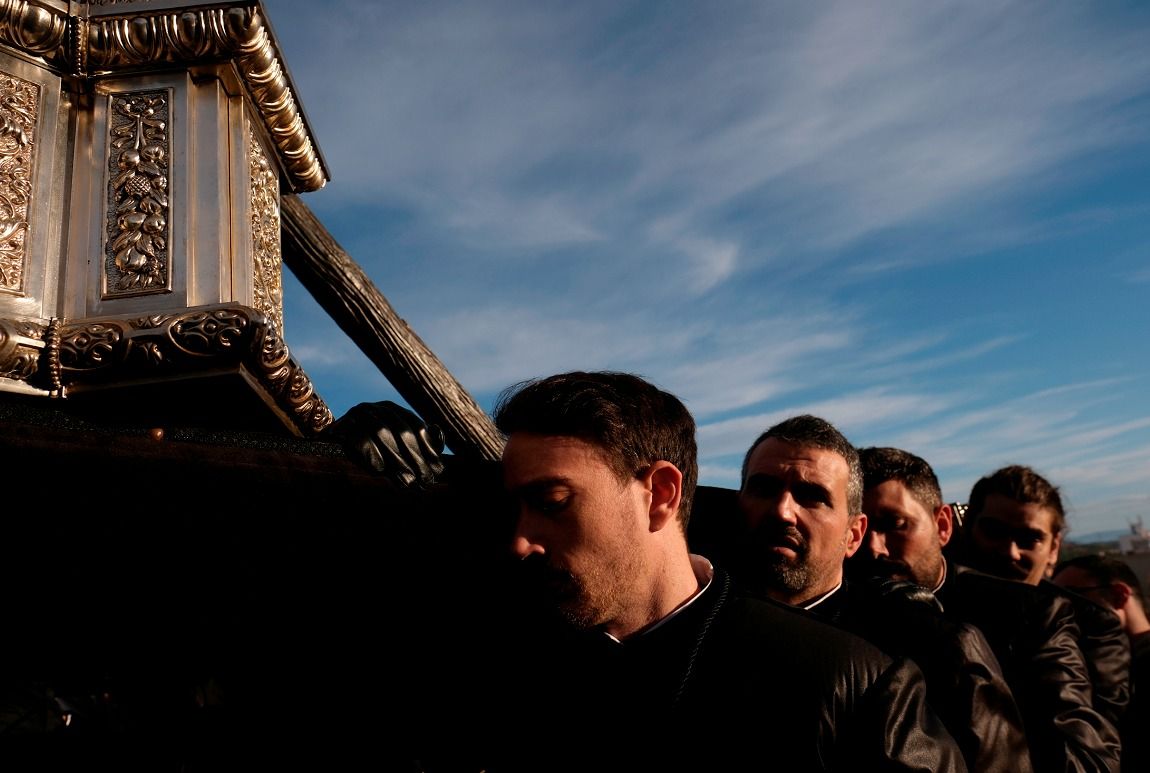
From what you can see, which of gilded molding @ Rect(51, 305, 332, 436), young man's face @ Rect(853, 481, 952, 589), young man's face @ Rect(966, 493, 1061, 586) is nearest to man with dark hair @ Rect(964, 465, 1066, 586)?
young man's face @ Rect(966, 493, 1061, 586)

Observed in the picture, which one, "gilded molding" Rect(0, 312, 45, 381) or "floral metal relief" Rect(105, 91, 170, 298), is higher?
"floral metal relief" Rect(105, 91, 170, 298)

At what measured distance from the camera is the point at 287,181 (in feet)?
8.38

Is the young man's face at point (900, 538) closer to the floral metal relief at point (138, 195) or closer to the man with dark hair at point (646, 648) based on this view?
the man with dark hair at point (646, 648)

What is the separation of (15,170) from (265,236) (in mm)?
556

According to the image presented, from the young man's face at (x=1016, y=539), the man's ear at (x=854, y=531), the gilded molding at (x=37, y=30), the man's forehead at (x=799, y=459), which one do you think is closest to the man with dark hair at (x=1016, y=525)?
the young man's face at (x=1016, y=539)

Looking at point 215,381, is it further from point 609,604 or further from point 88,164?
point 609,604

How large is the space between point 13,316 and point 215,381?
374 millimetres

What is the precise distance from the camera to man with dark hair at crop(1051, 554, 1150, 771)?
134 inches

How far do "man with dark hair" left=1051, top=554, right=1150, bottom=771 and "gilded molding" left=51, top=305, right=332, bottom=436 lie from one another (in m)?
3.20

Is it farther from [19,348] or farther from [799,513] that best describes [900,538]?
[19,348]

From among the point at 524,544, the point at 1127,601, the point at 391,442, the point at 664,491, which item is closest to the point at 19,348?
the point at 391,442

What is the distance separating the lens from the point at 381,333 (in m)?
3.58

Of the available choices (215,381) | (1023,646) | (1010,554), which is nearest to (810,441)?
(1023,646)

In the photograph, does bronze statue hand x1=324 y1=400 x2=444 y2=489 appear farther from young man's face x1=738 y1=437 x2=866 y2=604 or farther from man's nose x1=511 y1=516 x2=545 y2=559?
young man's face x1=738 y1=437 x2=866 y2=604
